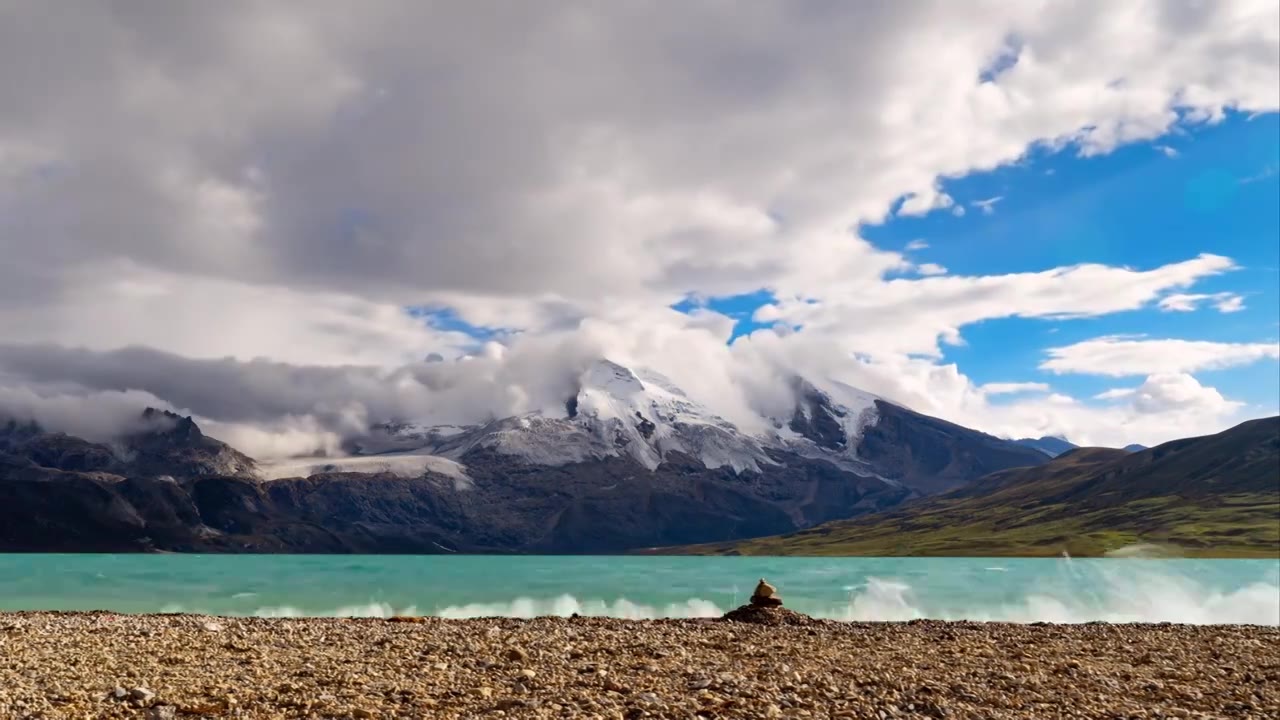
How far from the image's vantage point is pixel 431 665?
26.7 meters

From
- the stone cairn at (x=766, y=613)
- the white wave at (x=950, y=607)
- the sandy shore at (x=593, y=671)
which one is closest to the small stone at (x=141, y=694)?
the sandy shore at (x=593, y=671)

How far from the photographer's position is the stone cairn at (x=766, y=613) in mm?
44938

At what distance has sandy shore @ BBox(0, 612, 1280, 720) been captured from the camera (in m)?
21.0

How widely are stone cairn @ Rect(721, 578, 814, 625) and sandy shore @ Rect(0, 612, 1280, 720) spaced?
3270mm

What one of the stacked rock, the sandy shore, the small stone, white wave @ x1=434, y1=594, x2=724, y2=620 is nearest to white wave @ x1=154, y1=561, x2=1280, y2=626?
white wave @ x1=434, y1=594, x2=724, y2=620

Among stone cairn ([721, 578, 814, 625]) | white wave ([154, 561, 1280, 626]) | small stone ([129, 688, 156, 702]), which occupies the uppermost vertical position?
small stone ([129, 688, 156, 702])

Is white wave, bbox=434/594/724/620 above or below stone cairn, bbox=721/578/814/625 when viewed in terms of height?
below

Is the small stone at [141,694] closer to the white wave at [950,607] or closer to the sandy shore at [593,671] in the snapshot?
the sandy shore at [593,671]

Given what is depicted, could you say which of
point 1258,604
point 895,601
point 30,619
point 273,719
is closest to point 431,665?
point 273,719

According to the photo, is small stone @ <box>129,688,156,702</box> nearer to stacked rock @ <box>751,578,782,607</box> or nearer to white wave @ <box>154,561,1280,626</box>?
stacked rock @ <box>751,578,782,607</box>

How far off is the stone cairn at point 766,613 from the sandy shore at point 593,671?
327 cm

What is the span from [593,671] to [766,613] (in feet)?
68.3

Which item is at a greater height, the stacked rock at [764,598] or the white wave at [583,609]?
the stacked rock at [764,598]

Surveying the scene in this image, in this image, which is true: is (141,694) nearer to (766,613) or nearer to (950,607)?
(766,613)
